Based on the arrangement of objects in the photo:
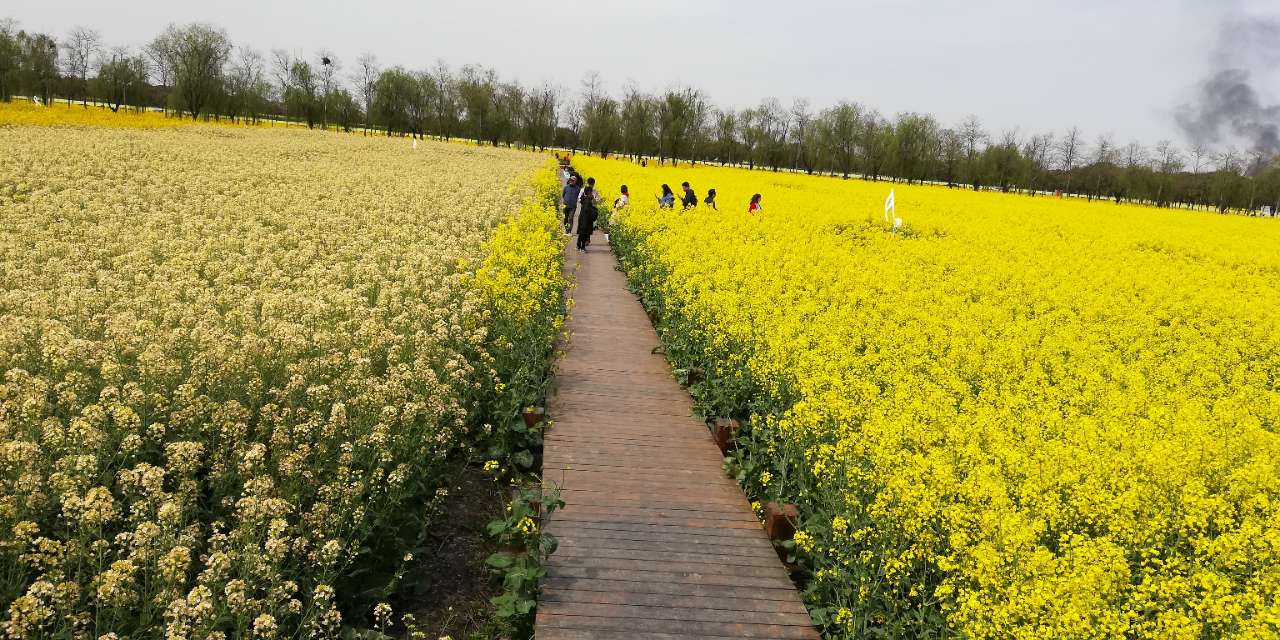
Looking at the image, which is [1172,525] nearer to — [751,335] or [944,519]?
[944,519]

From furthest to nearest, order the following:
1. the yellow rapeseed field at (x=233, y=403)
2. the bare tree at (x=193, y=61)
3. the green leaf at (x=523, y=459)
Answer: the bare tree at (x=193, y=61)
the green leaf at (x=523, y=459)
the yellow rapeseed field at (x=233, y=403)

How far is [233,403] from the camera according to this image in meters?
5.48

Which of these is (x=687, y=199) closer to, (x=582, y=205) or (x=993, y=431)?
(x=582, y=205)

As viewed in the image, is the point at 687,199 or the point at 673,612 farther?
the point at 687,199

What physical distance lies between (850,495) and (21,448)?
17.7 ft

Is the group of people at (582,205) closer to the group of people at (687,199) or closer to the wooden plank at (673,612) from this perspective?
the group of people at (687,199)

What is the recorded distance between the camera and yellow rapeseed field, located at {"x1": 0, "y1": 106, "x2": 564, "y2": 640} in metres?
3.94

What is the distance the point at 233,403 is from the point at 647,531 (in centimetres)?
347

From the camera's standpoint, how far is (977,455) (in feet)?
19.5

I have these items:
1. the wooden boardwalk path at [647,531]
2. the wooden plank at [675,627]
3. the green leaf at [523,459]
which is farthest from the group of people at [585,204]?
the wooden plank at [675,627]

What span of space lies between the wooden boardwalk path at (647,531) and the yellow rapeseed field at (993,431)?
43cm

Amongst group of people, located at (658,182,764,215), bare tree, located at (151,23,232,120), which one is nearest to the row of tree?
bare tree, located at (151,23,232,120)

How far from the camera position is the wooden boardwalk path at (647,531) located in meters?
5.29

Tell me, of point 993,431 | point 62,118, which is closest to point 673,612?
point 993,431
